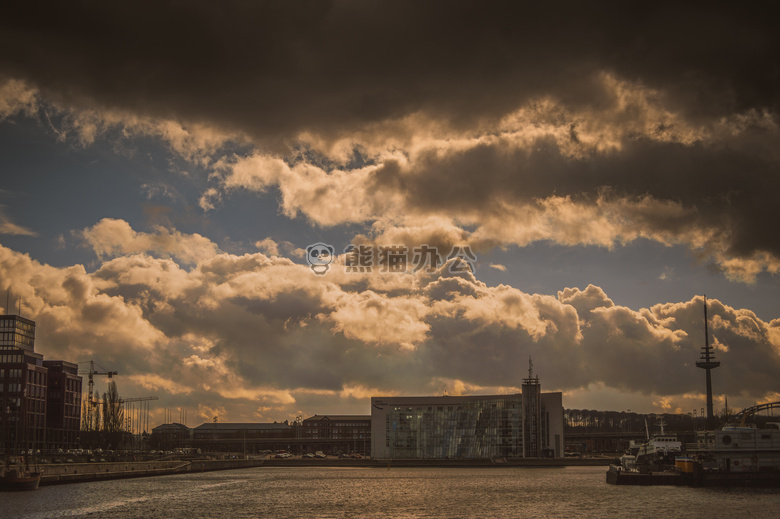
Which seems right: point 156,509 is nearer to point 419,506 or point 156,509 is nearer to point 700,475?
point 419,506

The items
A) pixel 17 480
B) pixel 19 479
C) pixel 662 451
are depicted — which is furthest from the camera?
pixel 662 451

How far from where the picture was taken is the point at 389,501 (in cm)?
10138

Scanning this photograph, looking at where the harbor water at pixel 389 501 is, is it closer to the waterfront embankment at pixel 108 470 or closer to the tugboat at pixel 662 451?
the waterfront embankment at pixel 108 470

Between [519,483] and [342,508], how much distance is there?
5306 centimetres

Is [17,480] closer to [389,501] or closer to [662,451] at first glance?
[389,501]

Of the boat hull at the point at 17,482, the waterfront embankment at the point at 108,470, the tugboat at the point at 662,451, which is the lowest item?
the waterfront embankment at the point at 108,470

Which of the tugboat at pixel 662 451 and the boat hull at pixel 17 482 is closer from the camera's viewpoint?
the boat hull at pixel 17 482

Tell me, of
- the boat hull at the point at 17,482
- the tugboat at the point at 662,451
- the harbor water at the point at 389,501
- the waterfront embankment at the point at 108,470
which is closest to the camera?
the harbor water at the point at 389,501

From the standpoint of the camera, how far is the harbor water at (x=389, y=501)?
3364 inches

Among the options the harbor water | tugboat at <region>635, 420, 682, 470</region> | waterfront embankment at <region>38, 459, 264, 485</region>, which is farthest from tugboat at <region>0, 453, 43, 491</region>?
tugboat at <region>635, 420, 682, 470</region>

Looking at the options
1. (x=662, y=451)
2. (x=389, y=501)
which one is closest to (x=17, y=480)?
(x=389, y=501)

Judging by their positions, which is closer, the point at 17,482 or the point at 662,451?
the point at 17,482

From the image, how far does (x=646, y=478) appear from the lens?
118312 mm

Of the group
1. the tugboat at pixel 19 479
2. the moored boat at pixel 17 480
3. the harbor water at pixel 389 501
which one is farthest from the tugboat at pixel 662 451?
the moored boat at pixel 17 480
